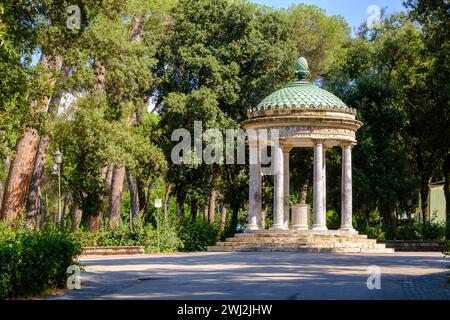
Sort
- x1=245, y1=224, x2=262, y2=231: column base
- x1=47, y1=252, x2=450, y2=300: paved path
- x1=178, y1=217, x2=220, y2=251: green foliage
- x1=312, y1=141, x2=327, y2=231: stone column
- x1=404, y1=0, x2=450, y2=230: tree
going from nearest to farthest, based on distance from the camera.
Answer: x1=47, y1=252, x2=450, y2=300: paved path → x1=312, y1=141, x2=327, y2=231: stone column → x1=245, y1=224, x2=262, y2=231: column base → x1=178, y1=217, x2=220, y2=251: green foliage → x1=404, y1=0, x2=450, y2=230: tree

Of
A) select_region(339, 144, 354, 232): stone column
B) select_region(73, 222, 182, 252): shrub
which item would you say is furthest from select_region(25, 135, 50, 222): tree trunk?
select_region(339, 144, 354, 232): stone column

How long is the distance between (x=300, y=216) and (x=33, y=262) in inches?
1027

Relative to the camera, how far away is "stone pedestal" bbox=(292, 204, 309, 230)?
39.4 meters

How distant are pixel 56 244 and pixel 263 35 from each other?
3230 centimetres

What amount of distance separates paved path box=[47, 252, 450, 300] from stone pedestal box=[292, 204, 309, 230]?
14869 millimetres

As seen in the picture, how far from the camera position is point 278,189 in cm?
3719

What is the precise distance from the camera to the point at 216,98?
4403 cm

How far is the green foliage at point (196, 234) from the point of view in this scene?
39.9 meters

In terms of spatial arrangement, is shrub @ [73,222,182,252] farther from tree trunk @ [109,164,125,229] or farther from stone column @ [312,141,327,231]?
tree trunk @ [109,164,125,229]

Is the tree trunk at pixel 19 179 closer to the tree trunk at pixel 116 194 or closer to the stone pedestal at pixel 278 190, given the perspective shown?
the stone pedestal at pixel 278 190

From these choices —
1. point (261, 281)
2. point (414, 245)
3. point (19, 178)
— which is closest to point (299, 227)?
point (414, 245)

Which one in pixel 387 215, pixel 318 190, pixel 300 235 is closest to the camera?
pixel 300 235

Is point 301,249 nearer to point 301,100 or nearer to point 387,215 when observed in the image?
point 301,100
